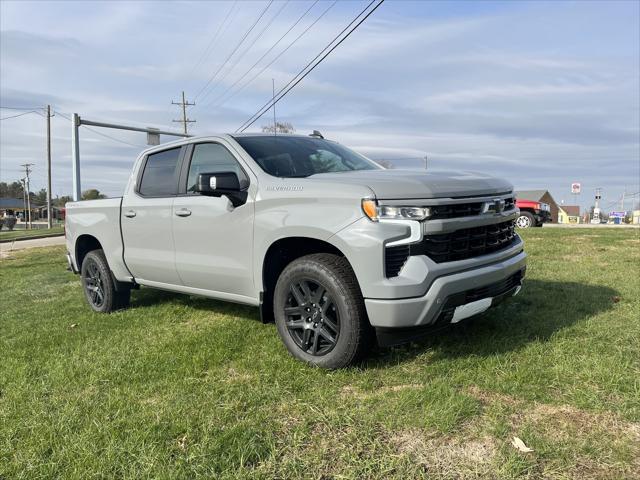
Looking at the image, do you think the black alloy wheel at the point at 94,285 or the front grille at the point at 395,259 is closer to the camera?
the front grille at the point at 395,259

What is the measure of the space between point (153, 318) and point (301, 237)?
8.63 feet

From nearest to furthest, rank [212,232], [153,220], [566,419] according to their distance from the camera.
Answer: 1. [566,419]
2. [212,232]
3. [153,220]

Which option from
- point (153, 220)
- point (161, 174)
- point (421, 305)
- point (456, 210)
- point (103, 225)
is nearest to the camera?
point (421, 305)

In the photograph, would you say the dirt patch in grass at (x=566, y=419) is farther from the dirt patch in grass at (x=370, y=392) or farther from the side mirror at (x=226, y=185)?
the side mirror at (x=226, y=185)

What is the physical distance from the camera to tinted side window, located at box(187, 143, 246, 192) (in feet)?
14.6

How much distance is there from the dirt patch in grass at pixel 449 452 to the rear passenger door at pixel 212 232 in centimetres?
193

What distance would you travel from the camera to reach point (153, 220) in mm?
5090

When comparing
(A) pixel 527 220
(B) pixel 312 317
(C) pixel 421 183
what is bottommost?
(B) pixel 312 317

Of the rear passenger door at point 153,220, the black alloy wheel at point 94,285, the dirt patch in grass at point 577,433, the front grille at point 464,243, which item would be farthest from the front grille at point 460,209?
the black alloy wheel at point 94,285

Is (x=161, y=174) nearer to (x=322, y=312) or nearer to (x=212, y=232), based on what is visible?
(x=212, y=232)

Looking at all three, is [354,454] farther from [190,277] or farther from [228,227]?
[190,277]

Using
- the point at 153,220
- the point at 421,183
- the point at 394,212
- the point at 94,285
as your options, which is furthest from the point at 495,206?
the point at 94,285

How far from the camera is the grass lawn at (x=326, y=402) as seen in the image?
98.1 inches

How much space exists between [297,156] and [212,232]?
1005mm
